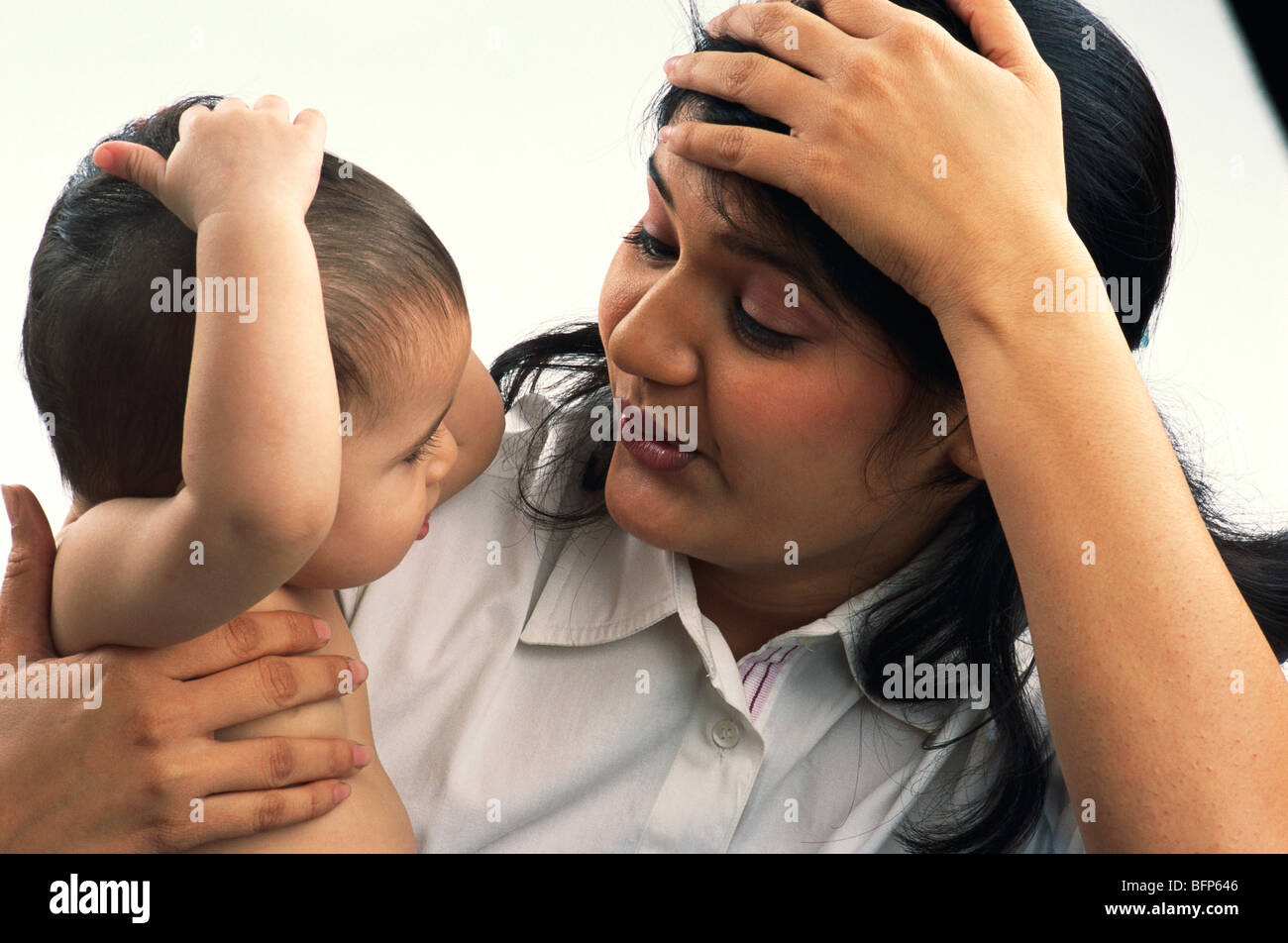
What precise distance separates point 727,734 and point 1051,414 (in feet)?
1.82

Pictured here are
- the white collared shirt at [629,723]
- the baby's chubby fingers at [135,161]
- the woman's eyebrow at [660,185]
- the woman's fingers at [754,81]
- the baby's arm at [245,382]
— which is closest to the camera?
the baby's arm at [245,382]

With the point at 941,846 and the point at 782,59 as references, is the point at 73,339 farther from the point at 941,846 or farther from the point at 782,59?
the point at 941,846

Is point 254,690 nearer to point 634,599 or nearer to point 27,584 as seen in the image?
point 27,584

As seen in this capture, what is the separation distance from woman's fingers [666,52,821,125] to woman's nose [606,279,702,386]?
0.20m

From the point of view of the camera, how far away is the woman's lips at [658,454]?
1301mm

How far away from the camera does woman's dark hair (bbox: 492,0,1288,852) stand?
1.18 metres

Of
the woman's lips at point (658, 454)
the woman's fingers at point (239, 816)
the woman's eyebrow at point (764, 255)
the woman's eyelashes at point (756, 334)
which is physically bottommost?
the woman's fingers at point (239, 816)

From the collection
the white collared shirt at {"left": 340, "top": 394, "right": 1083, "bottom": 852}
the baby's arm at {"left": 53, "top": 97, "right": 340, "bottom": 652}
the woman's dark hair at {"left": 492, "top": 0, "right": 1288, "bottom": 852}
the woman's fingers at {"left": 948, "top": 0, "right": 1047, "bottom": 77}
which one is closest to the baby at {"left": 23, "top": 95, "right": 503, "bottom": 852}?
the baby's arm at {"left": 53, "top": 97, "right": 340, "bottom": 652}

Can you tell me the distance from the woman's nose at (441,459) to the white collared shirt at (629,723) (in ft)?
0.85

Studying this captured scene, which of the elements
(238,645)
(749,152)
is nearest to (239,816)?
(238,645)

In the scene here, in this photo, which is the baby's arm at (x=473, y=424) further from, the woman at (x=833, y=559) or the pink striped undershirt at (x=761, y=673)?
the pink striped undershirt at (x=761, y=673)

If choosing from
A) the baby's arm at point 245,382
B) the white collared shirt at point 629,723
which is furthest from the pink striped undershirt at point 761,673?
the baby's arm at point 245,382

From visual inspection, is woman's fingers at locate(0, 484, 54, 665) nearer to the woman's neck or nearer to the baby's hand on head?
the baby's hand on head

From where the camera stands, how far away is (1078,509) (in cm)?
103
